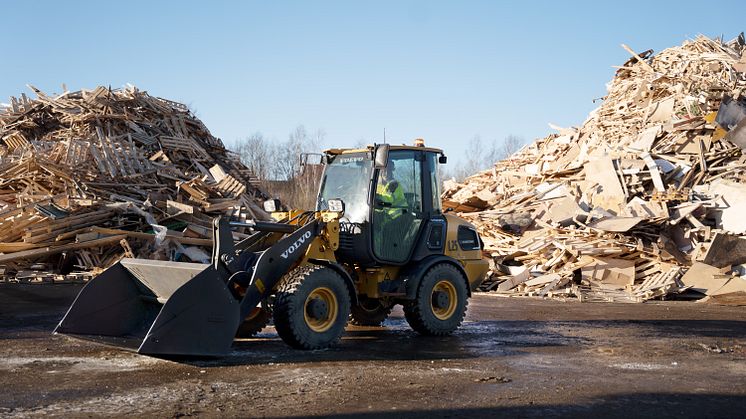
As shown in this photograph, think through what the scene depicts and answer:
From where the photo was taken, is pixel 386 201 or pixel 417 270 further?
pixel 417 270

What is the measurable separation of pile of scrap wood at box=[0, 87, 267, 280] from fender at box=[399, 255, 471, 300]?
11.3 ft

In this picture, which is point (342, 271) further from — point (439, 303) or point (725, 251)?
point (725, 251)

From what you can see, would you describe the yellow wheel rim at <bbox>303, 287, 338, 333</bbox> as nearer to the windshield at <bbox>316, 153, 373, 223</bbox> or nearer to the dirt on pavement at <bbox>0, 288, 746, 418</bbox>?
the dirt on pavement at <bbox>0, 288, 746, 418</bbox>

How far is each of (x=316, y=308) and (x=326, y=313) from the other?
0.22m

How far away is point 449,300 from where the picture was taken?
10.7m

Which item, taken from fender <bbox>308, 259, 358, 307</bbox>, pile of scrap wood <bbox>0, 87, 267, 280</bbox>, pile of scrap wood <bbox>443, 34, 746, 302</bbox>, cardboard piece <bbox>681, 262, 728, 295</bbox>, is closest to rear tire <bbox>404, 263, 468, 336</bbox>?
fender <bbox>308, 259, 358, 307</bbox>

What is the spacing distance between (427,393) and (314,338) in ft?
7.36

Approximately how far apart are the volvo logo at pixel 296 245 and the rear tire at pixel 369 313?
2.01m

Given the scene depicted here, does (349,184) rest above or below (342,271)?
above

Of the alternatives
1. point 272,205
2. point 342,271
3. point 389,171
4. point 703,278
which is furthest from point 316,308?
point 703,278

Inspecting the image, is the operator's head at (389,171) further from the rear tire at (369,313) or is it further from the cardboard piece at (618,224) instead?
the cardboard piece at (618,224)

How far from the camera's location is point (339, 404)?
6457 millimetres

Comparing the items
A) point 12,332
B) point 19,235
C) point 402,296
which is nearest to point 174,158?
point 19,235

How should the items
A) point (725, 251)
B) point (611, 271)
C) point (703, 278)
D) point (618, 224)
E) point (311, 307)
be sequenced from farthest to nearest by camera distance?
point (618, 224)
point (611, 271)
point (725, 251)
point (703, 278)
point (311, 307)
